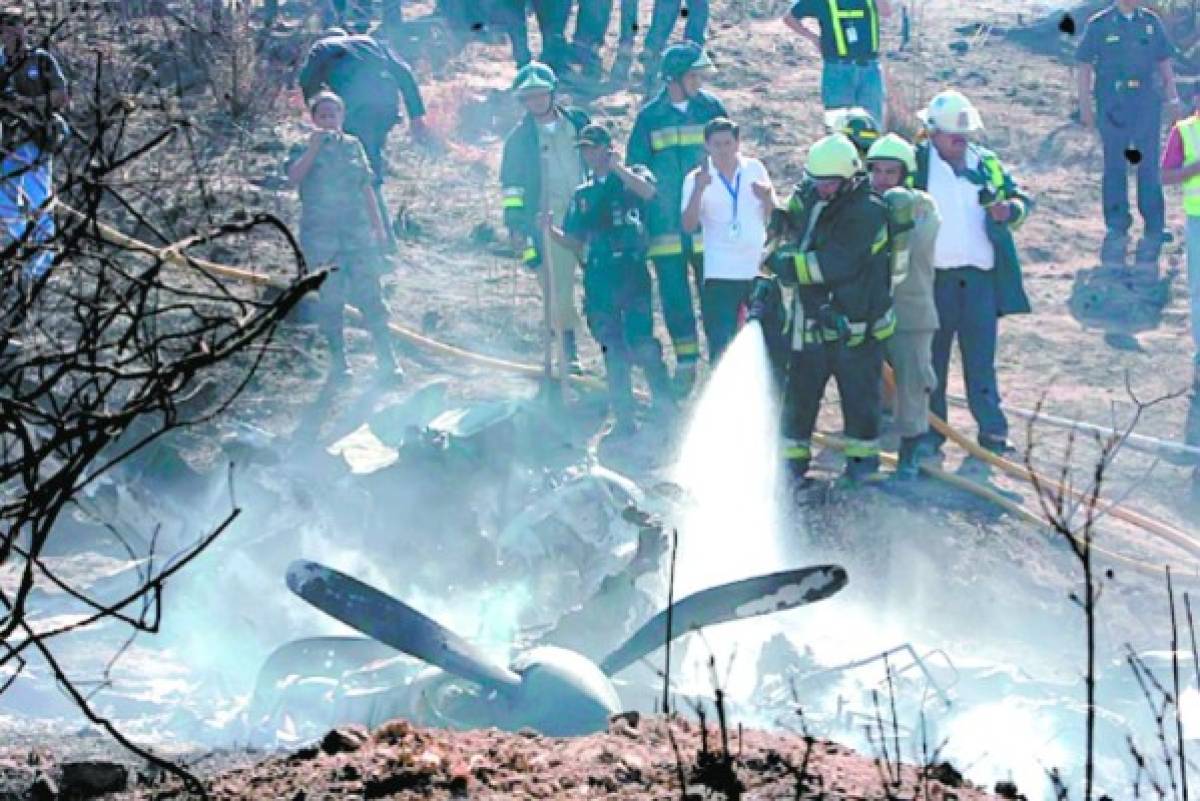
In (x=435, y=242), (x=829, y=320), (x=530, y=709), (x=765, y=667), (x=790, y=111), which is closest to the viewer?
(x=530, y=709)

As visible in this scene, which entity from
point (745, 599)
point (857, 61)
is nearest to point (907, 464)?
point (745, 599)

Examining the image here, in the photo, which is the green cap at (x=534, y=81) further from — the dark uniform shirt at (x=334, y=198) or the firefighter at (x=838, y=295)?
the firefighter at (x=838, y=295)

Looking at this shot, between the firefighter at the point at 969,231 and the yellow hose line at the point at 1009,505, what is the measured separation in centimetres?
65

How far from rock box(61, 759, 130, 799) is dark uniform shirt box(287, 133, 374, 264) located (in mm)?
6093

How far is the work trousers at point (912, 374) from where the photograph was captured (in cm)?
1121

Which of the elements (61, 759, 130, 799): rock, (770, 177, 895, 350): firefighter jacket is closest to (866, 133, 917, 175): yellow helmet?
(770, 177, 895, 350): firefighter jacket

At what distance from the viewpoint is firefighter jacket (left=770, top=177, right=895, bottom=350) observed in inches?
413

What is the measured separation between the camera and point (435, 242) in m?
16.0

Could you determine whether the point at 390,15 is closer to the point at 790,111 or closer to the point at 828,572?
the point at 790,111

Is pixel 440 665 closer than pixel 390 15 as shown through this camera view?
Yes

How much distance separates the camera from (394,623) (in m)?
7.79

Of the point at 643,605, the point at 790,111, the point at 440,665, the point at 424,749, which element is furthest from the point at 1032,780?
the point at 790,111

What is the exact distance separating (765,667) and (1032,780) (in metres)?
1.43

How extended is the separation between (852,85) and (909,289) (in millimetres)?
3904
